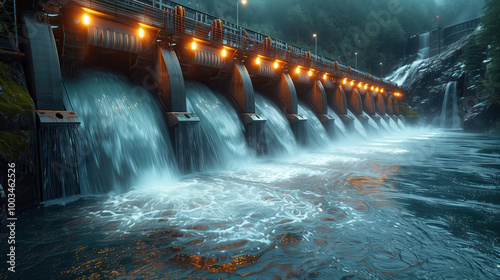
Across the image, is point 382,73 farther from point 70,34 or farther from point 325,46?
point 70,34

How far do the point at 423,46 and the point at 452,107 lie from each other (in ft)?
103

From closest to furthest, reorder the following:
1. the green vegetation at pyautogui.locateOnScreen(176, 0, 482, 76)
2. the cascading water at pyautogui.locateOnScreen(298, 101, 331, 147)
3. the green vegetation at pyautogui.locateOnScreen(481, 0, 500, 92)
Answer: the cascading water at pyautogui.locateOnScreen(298, 101, 331, 147), the green vegetation at pyautogui.locateOnScreen(481, 0, 500, 92), the green vegetation at pyautogui.locateOnScreen(176, 0, 482, 76)

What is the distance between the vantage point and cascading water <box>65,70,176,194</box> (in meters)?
7.41

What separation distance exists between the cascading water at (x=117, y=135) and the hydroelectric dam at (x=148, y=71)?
105 millimetres

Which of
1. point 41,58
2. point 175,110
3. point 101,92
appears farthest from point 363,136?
point 41,58

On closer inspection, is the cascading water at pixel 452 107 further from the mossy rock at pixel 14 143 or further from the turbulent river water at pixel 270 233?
the mossy rock at pixel 14 143

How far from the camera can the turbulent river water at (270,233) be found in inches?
138

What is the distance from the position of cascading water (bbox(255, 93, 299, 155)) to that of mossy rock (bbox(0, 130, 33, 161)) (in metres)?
10.2

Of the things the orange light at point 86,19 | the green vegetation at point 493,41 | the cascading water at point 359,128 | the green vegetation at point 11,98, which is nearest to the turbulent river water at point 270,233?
the green vegetation at point 11,98

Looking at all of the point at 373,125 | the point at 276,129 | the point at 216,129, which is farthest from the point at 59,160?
the point at 373,125

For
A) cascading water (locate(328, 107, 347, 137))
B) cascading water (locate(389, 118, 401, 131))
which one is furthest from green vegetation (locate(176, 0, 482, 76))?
cascading water (locate(328, 107, 347, 137))

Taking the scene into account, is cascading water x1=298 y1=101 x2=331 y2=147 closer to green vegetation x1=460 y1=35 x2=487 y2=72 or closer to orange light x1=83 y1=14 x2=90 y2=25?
orange light x1=83 y1=14 x2=90 y2=25

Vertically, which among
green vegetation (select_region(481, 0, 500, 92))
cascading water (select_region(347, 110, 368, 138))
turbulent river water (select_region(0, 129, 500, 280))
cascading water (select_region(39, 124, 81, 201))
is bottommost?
turbulent river water (select_region(0, 129, 500, 280))

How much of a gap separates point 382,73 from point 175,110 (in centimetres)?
8149
